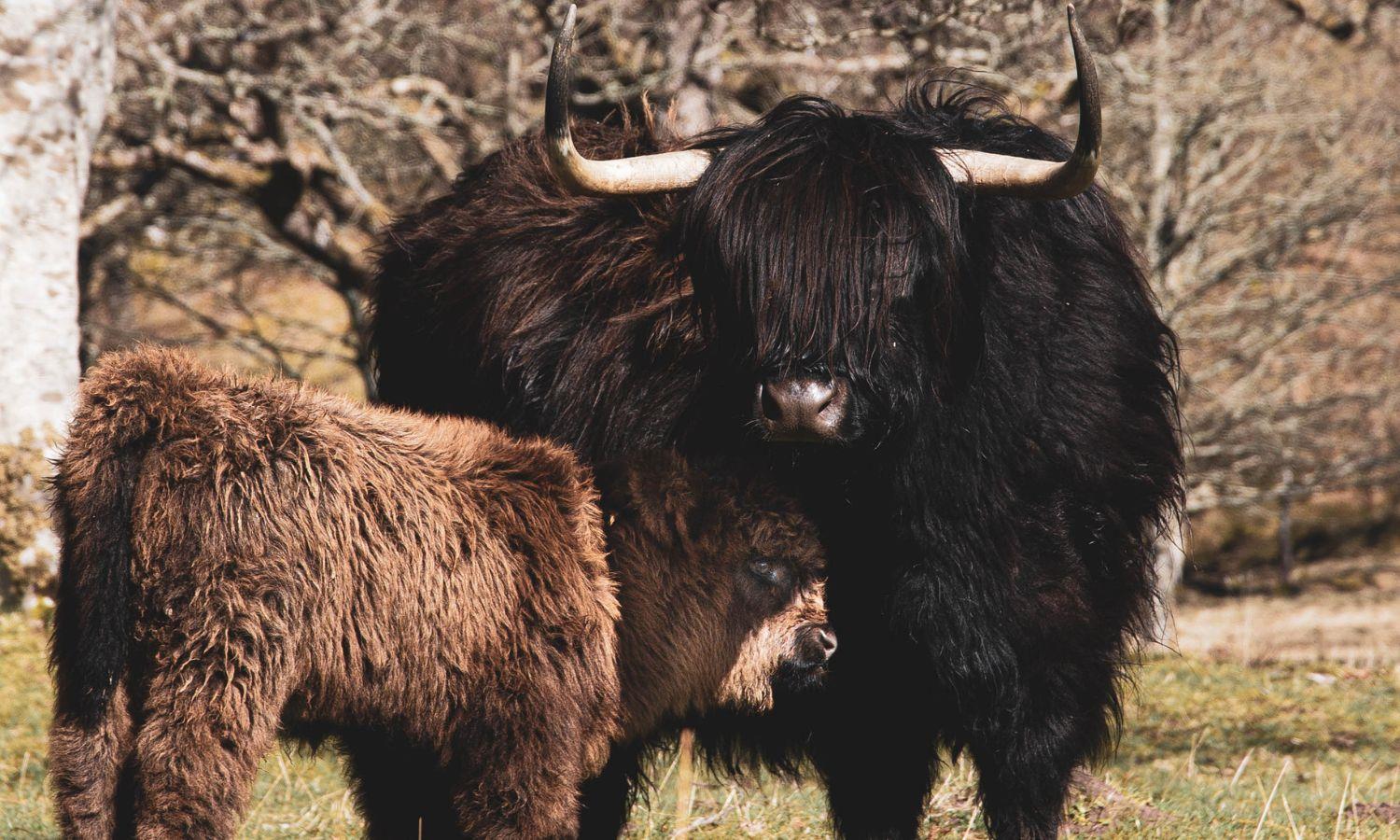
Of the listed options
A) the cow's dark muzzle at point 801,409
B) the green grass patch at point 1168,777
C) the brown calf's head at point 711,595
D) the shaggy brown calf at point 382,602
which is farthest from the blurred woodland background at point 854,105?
the shaggy brown calf at point 382,602

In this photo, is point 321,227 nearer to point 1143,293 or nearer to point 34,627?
point 34,627

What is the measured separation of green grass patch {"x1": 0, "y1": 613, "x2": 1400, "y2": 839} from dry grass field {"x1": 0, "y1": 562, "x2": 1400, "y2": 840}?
1 centimetres

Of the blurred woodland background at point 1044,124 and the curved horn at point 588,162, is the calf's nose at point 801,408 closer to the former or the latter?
the curved horn at point 588,162

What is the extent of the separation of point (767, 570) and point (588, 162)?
4.42 ft

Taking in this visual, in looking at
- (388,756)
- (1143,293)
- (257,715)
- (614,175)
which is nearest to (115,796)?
(257,715)

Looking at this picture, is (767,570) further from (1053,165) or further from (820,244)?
(1053,165)

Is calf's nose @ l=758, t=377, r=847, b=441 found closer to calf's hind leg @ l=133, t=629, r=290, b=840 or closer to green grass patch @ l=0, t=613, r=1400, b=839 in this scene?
calf's hind leg @ l=133, t=629, r=290, b=840

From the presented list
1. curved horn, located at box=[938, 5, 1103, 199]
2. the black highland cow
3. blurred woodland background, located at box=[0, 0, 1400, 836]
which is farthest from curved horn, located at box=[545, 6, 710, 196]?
blurred woodland background, located at box=[0, 0, 1400, 836]

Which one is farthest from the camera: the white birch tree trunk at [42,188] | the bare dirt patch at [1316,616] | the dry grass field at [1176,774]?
the bare dirt patch at [1316,616]

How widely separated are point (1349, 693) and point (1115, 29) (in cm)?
442

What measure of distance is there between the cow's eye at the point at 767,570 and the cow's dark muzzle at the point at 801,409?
13.5 inches

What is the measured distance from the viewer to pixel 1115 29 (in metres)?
8.23

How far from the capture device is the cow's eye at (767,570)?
405 cm

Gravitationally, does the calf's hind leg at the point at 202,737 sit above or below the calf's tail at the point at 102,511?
below
